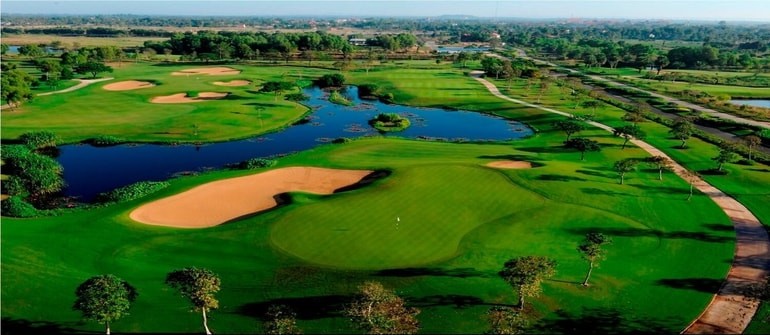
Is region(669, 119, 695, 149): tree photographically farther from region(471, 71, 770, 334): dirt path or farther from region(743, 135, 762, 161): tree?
region(471, 71, 770, 334): dirt path

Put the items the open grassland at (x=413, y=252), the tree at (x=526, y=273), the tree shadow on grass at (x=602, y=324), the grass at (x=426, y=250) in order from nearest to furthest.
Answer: the tree shadow on grass at (x=602, y=324) < the tree at (x=526, y=273) < the grass at (x=426, y=250) < the open grassland at (x=413, y=252)

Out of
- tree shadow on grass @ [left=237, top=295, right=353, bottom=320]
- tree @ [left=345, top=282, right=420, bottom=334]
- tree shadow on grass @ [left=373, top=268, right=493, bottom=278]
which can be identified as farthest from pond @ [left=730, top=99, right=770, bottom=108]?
tree shadow on grass @ [left=237, top=295, right=353, bottom=320]

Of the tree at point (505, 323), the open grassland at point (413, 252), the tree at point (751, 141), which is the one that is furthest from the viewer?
the tree at point (751, 141)

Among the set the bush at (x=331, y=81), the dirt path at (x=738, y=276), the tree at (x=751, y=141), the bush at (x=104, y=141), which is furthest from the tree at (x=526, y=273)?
the bush at (x=331, y=81)

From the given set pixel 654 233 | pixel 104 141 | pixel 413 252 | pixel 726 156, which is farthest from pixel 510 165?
pixel 104 141

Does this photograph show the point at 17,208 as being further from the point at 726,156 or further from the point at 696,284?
the point at 726,156

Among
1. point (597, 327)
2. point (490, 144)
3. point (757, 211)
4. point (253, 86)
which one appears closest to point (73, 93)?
point (253, 86)

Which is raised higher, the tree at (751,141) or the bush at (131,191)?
the tree at (751,141)

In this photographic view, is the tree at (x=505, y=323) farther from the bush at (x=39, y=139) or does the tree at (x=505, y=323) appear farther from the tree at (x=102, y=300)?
the bush at (x=39, y=139)
